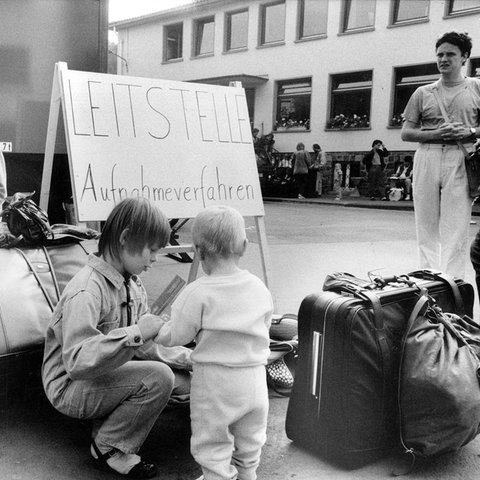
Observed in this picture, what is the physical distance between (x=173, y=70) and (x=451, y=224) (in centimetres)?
2486

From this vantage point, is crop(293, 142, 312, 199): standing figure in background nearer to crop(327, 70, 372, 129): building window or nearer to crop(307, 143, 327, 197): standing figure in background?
crop(307, 143, 327, 197): standing figure in background

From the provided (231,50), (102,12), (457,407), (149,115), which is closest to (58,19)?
(102,12)

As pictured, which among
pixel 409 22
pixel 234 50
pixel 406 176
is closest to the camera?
pixel 406 176

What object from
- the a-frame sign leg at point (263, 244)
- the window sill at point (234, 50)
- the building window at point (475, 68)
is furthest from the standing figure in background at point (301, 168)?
the a-frame sign leg at point (263, 244)

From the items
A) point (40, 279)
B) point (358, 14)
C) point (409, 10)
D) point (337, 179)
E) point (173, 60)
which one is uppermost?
point (358, 14)

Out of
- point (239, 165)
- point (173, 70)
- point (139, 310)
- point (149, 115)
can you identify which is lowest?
point (139, 310)

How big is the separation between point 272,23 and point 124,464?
23591 millimetres

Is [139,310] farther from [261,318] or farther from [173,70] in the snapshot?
[173,70]

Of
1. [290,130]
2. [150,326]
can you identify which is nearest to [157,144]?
[150,326]

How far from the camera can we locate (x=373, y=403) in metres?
2.30

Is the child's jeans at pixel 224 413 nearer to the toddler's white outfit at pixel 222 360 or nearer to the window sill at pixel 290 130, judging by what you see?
the toddler's white outfit at pixel 222 360

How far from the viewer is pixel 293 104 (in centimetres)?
2353

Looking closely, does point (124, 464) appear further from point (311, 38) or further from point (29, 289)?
point (311, 38)

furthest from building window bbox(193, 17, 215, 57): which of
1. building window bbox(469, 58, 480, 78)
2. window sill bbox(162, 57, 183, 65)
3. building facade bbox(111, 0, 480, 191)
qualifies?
building window bbox(469, 58, 480, 78)
